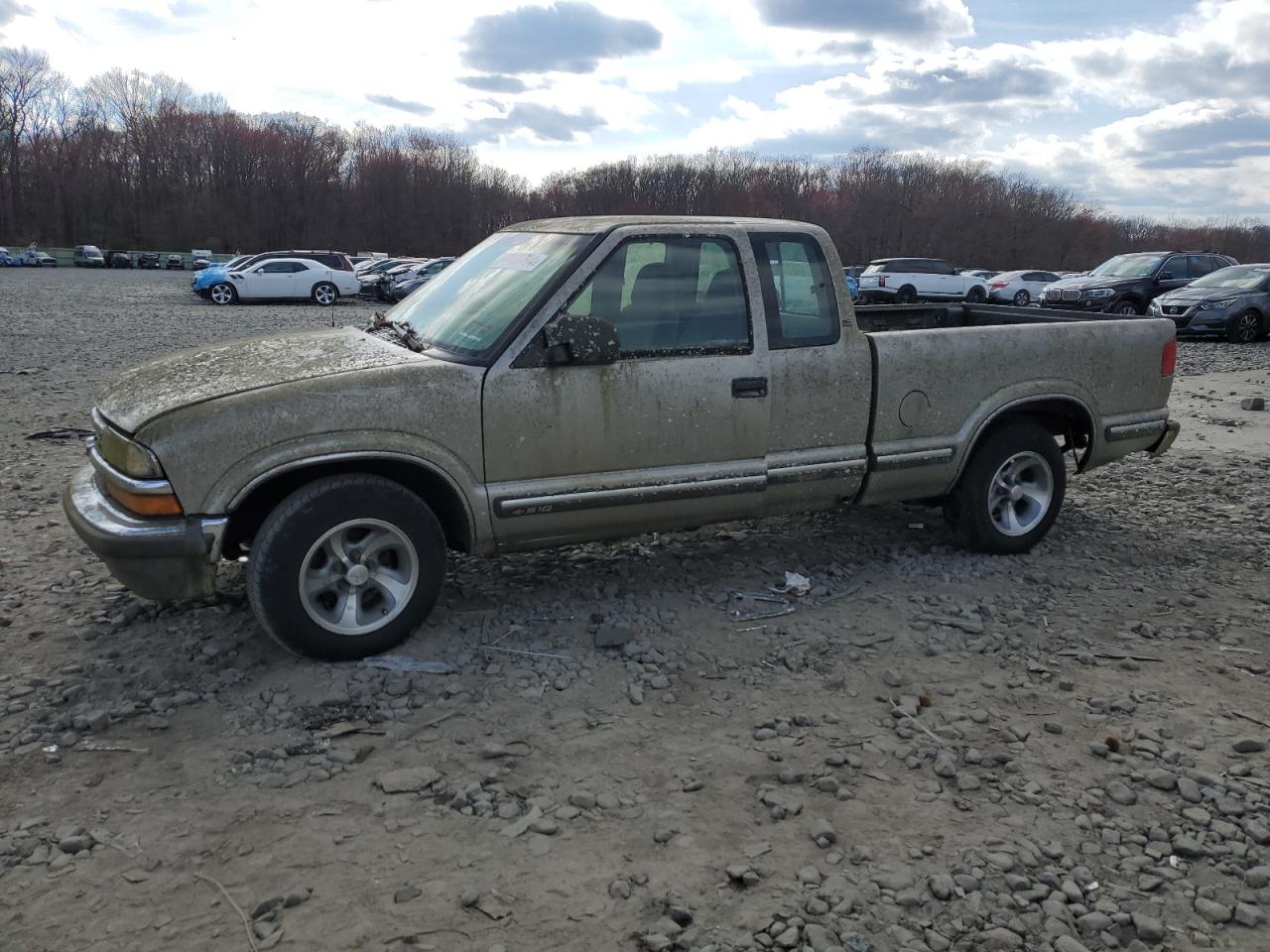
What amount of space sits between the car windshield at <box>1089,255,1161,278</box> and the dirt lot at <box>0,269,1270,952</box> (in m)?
19.4

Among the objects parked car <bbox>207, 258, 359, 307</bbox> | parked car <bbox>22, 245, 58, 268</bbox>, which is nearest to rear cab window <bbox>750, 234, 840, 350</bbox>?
parked car <bbox>207, 258, 359, 307</bbox>

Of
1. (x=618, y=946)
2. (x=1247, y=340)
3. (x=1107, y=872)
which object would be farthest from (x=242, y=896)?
(x=1247, y=340)

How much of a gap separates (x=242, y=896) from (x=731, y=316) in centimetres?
332

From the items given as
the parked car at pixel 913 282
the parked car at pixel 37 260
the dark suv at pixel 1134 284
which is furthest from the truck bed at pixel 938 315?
the parked car at pixel 37 260

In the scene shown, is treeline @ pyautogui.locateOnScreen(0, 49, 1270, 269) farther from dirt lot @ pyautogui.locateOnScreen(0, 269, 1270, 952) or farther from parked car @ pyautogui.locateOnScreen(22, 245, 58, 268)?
dirt lot @ pyautogui.locateOnScreen(0, 269, 1270, 952)

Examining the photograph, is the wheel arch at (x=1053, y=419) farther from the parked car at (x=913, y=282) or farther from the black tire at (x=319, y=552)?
the parked car at (x=913, y=282)

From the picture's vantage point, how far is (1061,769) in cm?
366

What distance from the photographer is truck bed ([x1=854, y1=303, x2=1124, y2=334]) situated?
7.14 m

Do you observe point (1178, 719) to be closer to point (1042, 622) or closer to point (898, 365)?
point (1042, 622)

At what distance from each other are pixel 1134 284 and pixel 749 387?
21155 mm

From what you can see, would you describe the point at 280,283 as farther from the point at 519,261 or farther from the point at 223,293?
the point at 519,261

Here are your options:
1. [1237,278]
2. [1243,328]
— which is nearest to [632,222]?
[1243,328]

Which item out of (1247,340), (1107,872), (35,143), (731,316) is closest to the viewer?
(1107,872)

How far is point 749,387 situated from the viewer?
488cm
